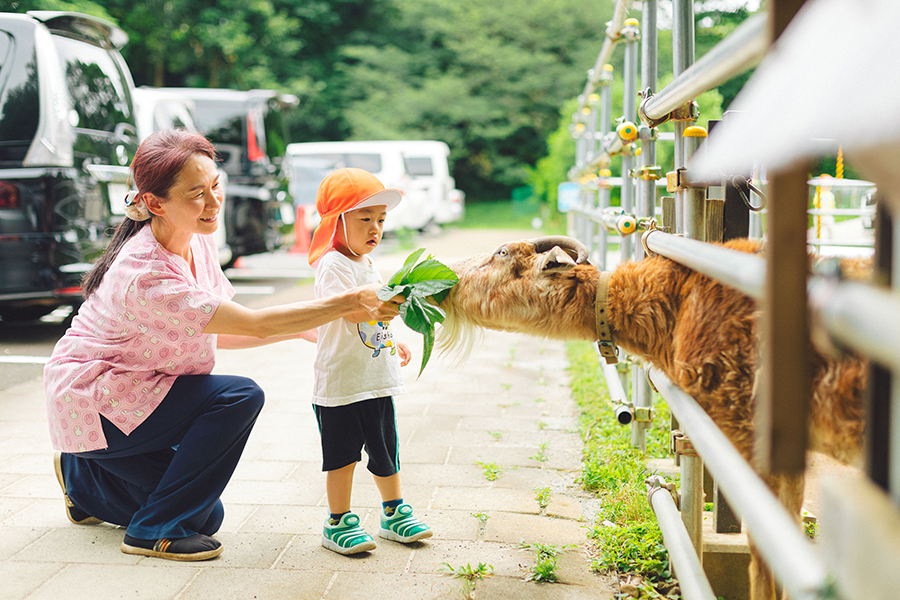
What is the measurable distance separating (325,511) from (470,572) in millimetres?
947

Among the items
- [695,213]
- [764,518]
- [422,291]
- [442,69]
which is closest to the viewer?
[764,518]

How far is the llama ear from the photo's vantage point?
9.41 feet

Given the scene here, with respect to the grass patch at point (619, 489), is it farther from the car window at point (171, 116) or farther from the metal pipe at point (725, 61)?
the car window at point (171, 116)

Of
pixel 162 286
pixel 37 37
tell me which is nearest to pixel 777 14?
pixel 162 286

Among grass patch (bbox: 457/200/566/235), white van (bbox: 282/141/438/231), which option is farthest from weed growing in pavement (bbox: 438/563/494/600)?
grass patch (bbox: 457/200/566/235)

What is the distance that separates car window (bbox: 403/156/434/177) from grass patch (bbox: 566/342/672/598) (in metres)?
19.3

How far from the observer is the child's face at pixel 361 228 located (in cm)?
323

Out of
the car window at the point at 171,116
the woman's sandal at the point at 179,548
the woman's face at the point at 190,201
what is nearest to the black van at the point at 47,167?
the car window at the point at 171,116

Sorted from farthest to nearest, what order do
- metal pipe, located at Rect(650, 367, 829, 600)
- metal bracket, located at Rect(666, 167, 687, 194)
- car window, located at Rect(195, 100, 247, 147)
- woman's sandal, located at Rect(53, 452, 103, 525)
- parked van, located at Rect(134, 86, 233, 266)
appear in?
car window, located at Rect(195, 100, 247, 147) < parked van, located at Rect(134, 86, 233, 266) < woman's sandal, located at Rect(53, 452, 103, 525) < metal bracket, located at Rect(666, 167, 687, 194) < metal pipe, located at Rect(650, 367, 829, 600)

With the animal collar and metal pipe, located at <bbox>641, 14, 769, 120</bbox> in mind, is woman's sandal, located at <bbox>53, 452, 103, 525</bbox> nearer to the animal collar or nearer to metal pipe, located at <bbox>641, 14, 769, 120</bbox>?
the animal collar

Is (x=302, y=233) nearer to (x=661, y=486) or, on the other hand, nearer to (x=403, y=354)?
(x=403, y=354)

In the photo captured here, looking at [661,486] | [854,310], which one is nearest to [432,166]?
[661,486]

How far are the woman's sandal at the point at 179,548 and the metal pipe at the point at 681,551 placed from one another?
1.74 metres

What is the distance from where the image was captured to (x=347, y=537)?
312 cm
